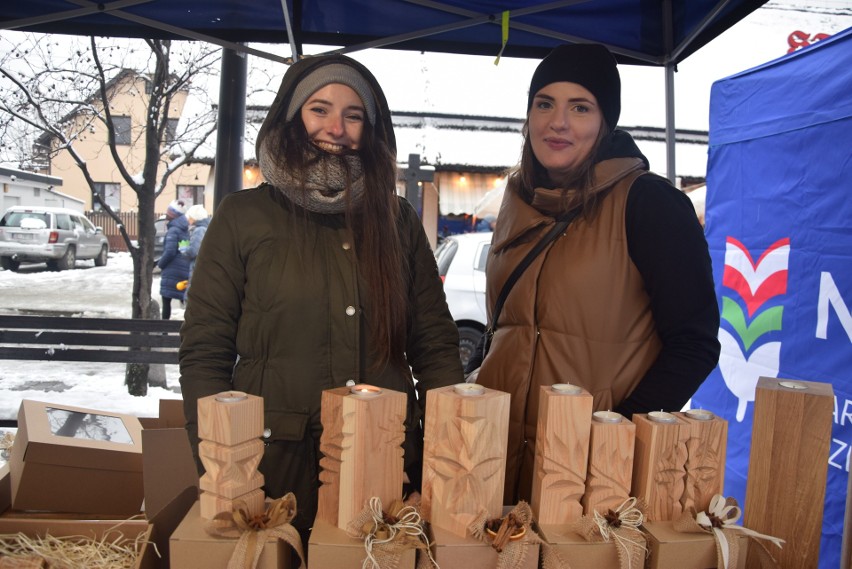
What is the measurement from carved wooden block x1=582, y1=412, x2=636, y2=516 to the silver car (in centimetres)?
762

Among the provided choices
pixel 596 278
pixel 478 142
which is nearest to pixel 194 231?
pixel 596 278

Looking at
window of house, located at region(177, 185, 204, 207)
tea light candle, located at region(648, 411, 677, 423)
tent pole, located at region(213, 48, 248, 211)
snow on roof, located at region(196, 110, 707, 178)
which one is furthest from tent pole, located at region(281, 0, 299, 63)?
snow on roof, located at region(196, 110, 707, 178)

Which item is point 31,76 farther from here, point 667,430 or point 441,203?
point 441,203

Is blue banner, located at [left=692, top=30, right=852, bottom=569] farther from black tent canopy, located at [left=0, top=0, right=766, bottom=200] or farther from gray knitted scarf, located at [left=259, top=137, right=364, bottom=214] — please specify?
gray knitted scarf, located at [left=259, top=137, right=364, bottom=214]

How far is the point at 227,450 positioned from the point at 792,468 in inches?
33.8

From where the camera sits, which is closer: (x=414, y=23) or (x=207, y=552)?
(x=207, y=552)

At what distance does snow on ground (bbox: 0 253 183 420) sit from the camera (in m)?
5.38

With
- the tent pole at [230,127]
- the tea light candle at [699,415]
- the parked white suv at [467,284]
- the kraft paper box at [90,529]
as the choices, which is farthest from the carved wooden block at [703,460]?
the parked white suv at [467,284]

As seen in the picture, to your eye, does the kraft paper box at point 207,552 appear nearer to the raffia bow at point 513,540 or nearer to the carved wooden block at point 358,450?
the carved wooden block at point 358,450

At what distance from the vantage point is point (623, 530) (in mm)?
897

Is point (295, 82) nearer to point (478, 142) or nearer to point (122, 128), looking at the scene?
point (122, 128)

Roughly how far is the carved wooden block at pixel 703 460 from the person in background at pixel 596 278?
40 centimetres

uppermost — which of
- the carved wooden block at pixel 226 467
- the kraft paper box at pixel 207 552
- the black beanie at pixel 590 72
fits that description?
the black beanie at pixel 590 72

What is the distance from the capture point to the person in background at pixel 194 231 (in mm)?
6256
